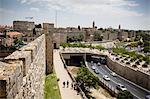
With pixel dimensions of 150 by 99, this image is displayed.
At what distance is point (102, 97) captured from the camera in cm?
1927

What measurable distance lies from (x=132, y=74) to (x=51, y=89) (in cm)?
1414

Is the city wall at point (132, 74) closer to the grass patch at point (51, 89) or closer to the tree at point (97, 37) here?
the grass patch at point (51, 89)

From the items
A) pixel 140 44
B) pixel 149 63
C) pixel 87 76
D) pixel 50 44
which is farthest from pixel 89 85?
pixel 140 44

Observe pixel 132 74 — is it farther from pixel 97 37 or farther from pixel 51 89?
pixel 97 37

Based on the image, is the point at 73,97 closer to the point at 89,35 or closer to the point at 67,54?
the point at 67,54

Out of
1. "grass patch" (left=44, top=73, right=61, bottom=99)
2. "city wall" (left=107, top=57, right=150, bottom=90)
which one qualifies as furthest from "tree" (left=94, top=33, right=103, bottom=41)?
"grass patch" (left=44, top=73, right=61, bottom=99)

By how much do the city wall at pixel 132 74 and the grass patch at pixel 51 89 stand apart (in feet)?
30.5

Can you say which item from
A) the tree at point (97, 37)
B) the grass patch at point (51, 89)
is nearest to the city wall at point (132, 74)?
the grass patch at point (51, 89)

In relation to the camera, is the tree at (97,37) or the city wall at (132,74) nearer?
the city wall at (132,74)

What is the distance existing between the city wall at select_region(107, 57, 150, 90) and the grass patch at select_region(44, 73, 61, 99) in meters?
9.31

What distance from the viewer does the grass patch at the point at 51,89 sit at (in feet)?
38.0

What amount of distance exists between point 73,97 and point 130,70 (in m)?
14.2

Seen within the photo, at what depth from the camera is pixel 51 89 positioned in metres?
13.1

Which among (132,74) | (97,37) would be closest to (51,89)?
(132,74)
